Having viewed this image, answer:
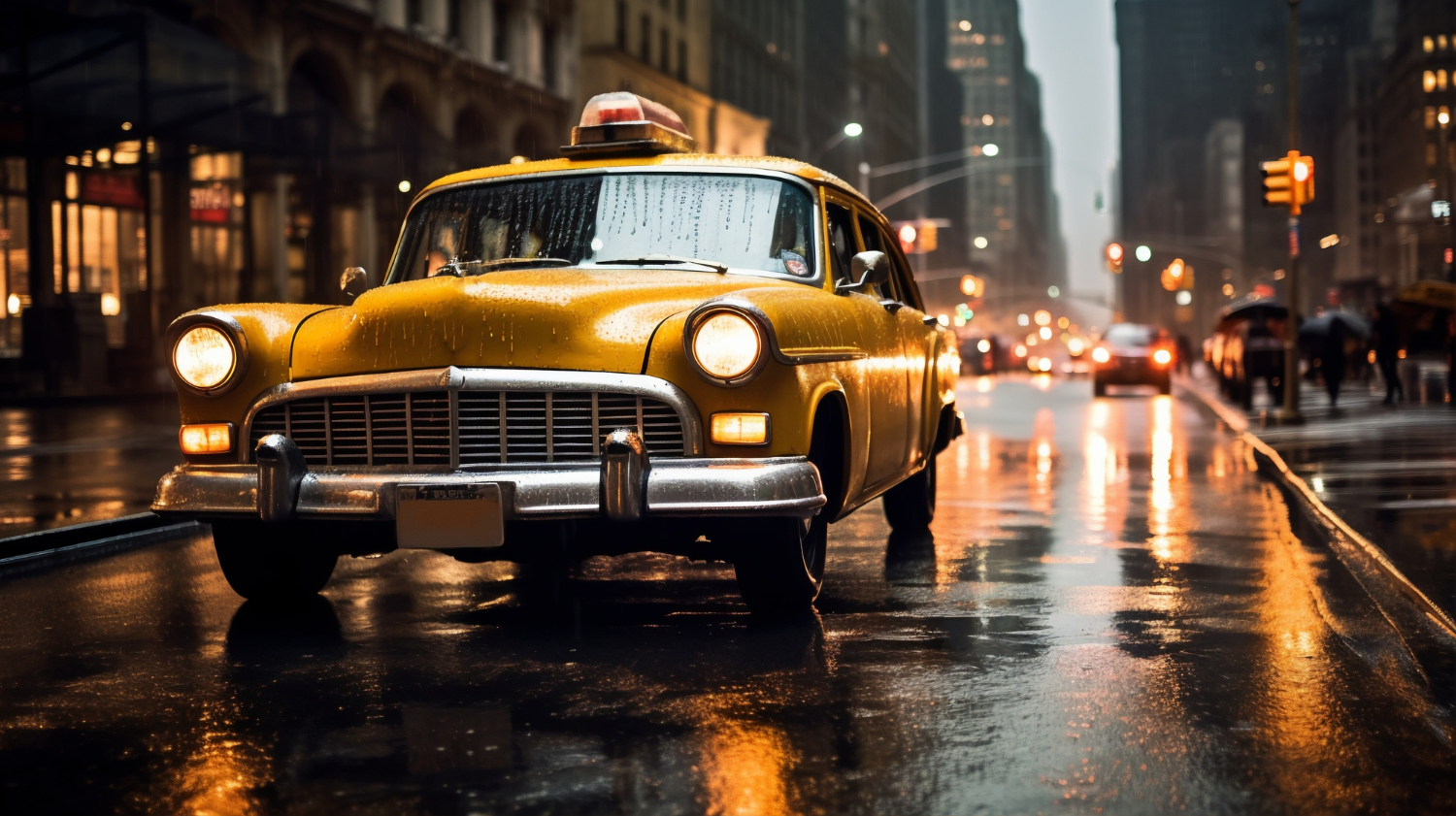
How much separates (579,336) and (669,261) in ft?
3.71

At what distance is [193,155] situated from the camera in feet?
101

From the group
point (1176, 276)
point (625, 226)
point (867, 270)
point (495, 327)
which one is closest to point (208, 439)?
point (495, 327)

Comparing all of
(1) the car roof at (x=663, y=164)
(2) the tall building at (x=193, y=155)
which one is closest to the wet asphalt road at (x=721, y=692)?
(1) the car roof at (x=663, y=164)

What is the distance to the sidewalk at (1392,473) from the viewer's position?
8898mm

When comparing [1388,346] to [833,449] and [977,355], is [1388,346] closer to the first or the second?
[833,449]

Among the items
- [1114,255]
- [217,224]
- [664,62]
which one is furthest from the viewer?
[664,62]

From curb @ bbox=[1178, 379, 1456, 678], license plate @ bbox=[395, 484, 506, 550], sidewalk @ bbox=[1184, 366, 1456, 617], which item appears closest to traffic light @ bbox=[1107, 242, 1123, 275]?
sidewalk @ bbox=[1184, 366, 1456, 617]

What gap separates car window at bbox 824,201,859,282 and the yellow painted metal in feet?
0.94

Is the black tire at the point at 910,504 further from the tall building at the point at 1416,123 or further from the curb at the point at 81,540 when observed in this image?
the tall building at the point at 1416,123

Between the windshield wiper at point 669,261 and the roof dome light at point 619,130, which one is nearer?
the windshield wiper at point 669,261

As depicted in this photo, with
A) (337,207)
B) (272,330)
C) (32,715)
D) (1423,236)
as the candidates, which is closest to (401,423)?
(272,330)

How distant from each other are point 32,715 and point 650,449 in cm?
225

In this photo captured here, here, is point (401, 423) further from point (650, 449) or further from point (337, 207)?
point (337, 207)

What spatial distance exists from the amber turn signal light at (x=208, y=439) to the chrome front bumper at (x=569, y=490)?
23 centimetres
